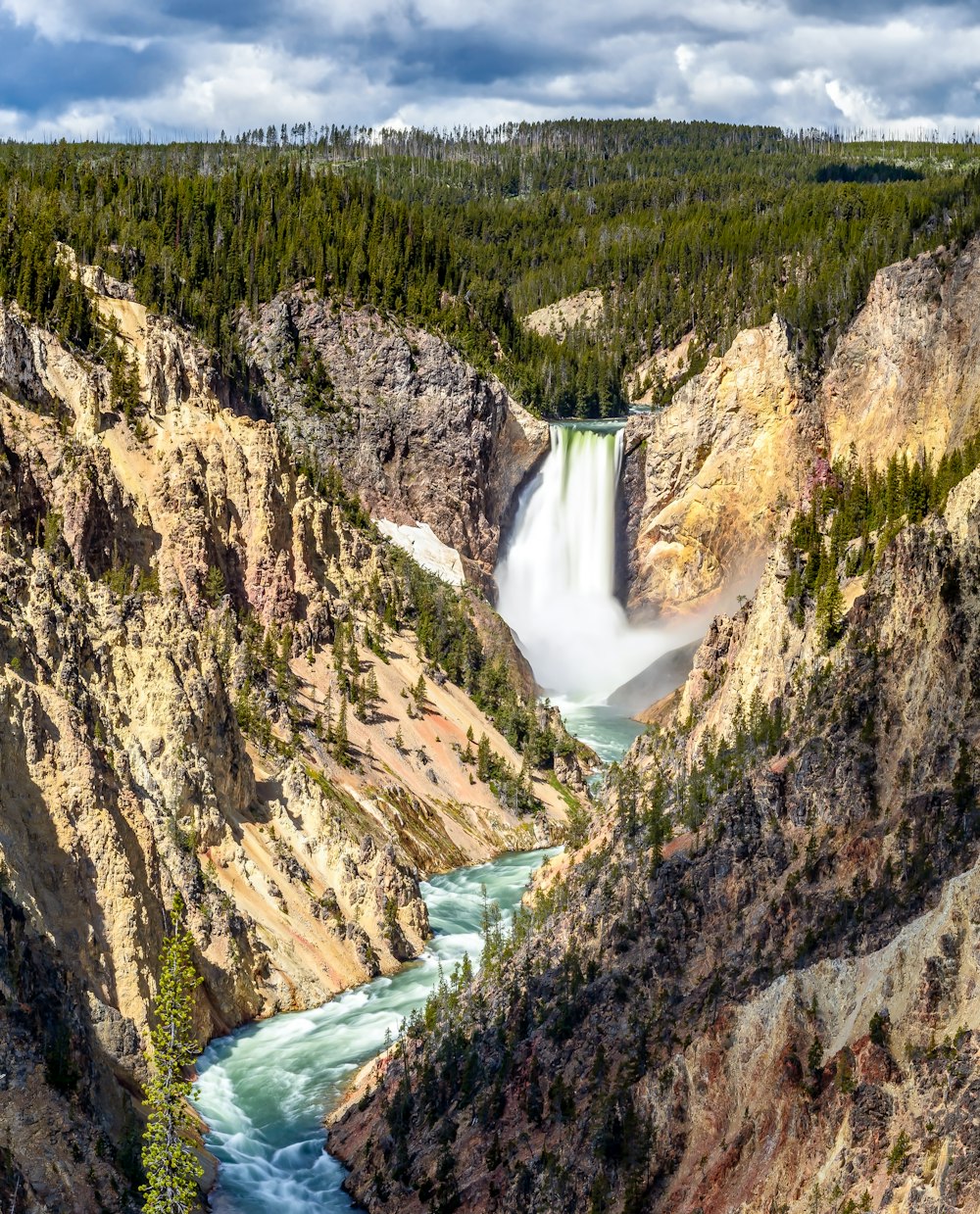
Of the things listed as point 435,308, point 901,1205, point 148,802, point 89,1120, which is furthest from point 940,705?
point 435,308

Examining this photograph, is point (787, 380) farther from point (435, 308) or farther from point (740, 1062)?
point (740, 1062)

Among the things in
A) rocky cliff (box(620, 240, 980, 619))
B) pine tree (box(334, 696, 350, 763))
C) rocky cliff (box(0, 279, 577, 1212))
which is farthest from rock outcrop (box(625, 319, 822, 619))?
pine tree (box(334, 696, 350, 763))

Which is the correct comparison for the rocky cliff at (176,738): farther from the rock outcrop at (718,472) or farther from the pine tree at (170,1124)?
the rock outcrop at (718,472)

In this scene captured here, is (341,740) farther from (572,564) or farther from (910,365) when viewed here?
(572,564)

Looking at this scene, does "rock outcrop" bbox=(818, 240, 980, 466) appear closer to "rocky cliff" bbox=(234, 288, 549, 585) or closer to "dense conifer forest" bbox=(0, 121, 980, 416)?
"dense conifer forest" bbox=(0, 121, 980, 416)

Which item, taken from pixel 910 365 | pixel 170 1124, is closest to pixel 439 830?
pixel 170 1124

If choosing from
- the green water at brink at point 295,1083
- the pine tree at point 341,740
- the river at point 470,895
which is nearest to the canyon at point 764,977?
the green water at brink at point 295,1083
